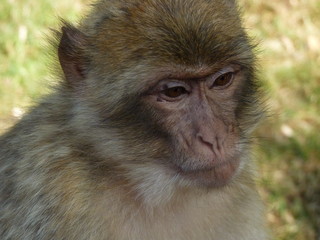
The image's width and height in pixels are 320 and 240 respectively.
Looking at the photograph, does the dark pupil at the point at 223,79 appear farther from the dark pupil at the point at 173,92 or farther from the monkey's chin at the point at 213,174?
the monkey's chin at the point at 213,174

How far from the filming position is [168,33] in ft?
10.8

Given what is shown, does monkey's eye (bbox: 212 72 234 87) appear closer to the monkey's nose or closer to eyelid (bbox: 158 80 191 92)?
eyelid (bbox: 158 80 191 92)

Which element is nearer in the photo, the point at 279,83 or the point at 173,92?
the point at 173,92

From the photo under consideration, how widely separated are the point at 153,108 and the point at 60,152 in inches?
19.5

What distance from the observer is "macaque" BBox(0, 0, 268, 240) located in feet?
10.7

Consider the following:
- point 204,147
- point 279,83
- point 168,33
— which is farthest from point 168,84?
point 279,83

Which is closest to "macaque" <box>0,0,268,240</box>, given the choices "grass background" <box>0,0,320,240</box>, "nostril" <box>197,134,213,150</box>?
"nostril" <box>197,134,213,150</box>

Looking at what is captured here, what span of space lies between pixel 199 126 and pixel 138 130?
29 cm

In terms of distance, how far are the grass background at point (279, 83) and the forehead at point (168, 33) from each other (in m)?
1.52

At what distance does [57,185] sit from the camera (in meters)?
3.46

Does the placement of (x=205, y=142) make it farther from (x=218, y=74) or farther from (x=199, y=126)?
(x=218, y=74)

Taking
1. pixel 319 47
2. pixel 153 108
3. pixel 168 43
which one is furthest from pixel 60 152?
pixel 319 47

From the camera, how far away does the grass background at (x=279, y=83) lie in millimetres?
5281

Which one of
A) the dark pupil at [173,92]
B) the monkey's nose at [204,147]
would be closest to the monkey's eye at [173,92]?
the dark pupil at [173,92]
